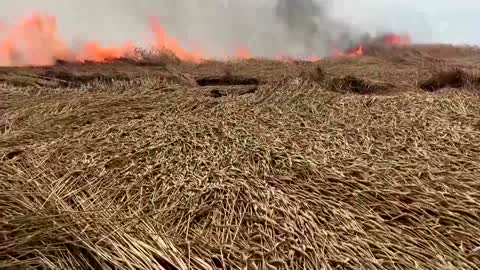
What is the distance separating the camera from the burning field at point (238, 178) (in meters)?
2.03

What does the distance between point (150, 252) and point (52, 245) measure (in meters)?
0.36

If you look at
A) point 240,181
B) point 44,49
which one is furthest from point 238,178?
point 44,49

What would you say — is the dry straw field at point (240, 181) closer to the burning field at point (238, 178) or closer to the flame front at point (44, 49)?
the burning field at point (238, 178)

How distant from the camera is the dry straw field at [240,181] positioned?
2031 mm

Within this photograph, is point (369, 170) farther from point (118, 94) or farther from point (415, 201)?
point (118, 94)

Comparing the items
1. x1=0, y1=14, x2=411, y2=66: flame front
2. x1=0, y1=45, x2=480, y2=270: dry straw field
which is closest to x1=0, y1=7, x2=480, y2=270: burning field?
x1=0, y1=45, x2=480, y2=270: dry straw field

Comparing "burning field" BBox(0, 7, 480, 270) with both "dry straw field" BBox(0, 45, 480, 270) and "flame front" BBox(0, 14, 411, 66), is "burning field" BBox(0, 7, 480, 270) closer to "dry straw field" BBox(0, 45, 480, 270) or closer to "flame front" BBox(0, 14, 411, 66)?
"dry straw field" BBox(0, 45, 480, 270)

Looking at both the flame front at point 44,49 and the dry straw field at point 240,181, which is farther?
the flame front at point 44,49

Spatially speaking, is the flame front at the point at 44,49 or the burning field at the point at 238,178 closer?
the burning field at the point at 238,178

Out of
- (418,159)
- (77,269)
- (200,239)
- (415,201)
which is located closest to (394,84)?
(418,159)

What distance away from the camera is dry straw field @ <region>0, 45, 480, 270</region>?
80.0 inches

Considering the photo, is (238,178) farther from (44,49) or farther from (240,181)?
(44,49)

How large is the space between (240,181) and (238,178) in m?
0.04

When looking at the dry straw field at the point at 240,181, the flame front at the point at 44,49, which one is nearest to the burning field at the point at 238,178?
A: the dry straw field at the point at 240,181
